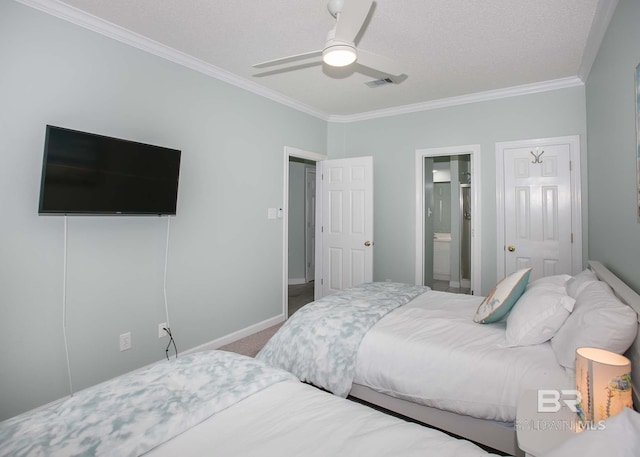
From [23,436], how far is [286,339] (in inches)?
55.9

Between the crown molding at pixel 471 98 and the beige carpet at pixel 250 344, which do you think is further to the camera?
the crown molding at pixel 471 98

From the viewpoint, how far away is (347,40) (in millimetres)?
2020

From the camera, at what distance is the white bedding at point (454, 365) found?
64.6 inches

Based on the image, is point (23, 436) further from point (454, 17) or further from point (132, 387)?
point (454, 17)

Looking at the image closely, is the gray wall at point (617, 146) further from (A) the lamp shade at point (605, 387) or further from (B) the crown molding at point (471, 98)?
(A) the lamp shade at point (605, 387)

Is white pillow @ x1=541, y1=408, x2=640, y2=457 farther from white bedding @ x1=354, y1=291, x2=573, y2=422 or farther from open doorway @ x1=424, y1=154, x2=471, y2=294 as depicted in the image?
open doorway @ x1=424, y1=154, x2=471, y2=294

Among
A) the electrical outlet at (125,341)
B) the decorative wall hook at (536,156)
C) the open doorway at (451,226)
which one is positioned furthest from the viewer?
the open doorway at (451,226)

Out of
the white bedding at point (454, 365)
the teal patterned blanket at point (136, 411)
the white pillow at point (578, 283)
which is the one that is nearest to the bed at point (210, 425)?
the teal patterned blanket at point (136, 411)

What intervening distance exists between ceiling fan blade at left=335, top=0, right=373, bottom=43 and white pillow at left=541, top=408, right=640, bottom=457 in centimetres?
186

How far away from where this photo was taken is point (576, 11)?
2385 millimetres

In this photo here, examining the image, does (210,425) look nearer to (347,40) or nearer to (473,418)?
(473,418)

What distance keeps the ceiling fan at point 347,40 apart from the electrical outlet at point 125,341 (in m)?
2.25

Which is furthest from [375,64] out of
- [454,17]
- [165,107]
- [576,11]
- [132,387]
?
[132,387]

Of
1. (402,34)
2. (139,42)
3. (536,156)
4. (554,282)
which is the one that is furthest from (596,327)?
(139,42)
